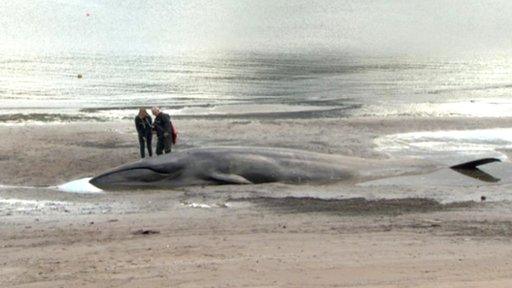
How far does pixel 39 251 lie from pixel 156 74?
142 ft

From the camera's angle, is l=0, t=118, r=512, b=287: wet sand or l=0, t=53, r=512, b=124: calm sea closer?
l=0, t=118, r=512, b=287: wet sand

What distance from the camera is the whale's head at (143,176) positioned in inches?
807

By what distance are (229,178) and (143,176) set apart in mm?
1844

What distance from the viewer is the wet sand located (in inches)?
460

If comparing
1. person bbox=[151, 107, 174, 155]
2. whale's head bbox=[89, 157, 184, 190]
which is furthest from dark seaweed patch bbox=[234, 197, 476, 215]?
person bbox=[151, 107, 174, 155]

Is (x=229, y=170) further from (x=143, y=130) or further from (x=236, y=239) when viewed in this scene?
(x=236, y=239)

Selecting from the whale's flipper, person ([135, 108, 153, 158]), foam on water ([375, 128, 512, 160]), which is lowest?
foam on water ([375, 128, 512, 160])

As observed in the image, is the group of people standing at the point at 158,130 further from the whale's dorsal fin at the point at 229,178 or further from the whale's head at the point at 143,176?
the whale's dorsal fin at the point at 229,178

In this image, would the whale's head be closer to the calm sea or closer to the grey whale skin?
the grey whale skin

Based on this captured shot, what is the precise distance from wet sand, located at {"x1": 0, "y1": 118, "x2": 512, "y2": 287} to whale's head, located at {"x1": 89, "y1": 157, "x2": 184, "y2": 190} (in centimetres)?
80

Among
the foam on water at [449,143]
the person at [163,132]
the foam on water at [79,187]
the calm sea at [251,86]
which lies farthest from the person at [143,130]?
the calm sea at [251,86]

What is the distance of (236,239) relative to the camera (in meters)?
14.3

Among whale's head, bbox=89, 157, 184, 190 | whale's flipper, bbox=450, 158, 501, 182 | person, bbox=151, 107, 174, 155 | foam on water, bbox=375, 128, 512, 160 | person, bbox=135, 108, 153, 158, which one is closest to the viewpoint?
whale's head, bbox=89, 157, 184, 190

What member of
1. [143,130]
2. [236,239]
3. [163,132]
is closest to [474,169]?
[163,132]
